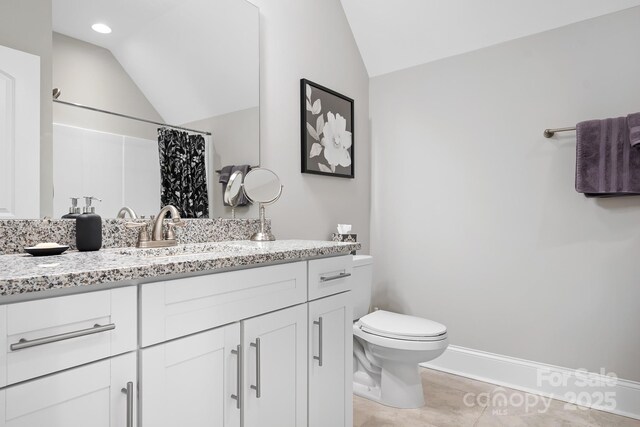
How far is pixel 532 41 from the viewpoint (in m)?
2.25

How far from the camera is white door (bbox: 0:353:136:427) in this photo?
2.33ft

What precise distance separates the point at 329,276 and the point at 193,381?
66 centimetres

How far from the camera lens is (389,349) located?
1.95 meters

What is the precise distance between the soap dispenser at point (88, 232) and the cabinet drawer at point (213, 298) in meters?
0.48

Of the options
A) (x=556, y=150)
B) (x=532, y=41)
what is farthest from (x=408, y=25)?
(x=556, y=150)

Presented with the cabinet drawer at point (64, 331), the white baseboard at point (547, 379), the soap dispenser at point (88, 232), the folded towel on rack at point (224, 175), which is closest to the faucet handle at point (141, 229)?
the soap dispenser at point (88, 232)

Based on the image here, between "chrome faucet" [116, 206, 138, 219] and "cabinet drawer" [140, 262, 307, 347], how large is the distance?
1.94 feet

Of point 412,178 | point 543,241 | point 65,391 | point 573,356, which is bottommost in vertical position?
point 573,356

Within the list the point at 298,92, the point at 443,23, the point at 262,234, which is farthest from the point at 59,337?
the point at 443,23

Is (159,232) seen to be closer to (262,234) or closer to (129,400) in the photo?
(262,234)

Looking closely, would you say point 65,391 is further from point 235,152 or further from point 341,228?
point 341,228

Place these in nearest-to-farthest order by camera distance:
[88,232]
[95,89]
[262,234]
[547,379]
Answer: [88,232]
[95,89]
[262,234]
[547,379]

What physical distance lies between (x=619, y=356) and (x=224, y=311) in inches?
83.6

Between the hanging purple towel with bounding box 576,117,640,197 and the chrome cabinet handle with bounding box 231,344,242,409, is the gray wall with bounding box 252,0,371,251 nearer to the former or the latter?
the chrome cabinet handle with bounding box 231,344,242,409
